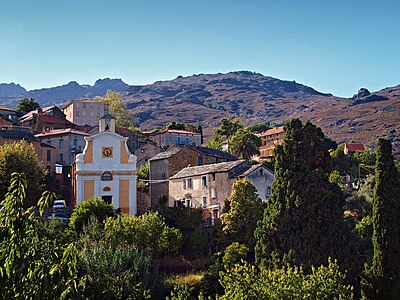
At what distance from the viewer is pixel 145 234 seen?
3934 centimetres

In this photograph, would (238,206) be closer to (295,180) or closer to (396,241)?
(295,180)

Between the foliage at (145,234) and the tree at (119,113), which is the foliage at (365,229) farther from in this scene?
the tree at (119,113)

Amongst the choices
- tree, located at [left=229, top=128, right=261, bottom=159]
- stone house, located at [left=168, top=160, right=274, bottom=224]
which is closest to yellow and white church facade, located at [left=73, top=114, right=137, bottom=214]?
stone house, located at [left=168, top=160, right=274, bottom=224]

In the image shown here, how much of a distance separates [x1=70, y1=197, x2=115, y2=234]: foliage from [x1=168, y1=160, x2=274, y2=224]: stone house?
25.9 feet

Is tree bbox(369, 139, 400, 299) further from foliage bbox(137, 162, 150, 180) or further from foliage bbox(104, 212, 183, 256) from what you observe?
foliage bbox(137, 162, 150, 180)

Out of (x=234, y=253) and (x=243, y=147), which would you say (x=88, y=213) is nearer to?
(x=234, y=253)

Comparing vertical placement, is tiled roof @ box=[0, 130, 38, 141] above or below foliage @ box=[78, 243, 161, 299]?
above

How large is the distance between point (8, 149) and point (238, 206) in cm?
2003

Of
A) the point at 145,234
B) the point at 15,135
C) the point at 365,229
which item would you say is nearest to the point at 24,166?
the point at 15,135

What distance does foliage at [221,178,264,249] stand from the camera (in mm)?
41750

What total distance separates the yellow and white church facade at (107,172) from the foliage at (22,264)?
39.0 meters

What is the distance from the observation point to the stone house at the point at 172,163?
5719 centimetres

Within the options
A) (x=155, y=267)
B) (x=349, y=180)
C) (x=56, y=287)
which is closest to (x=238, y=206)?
(x=155, y=267)

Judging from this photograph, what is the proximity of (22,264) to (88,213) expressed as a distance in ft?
105
